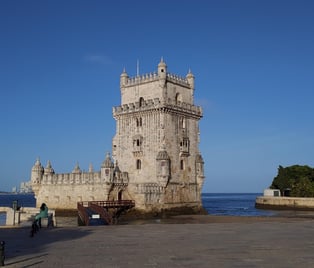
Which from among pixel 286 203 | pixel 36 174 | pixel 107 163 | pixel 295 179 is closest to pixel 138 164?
pixel 107 163

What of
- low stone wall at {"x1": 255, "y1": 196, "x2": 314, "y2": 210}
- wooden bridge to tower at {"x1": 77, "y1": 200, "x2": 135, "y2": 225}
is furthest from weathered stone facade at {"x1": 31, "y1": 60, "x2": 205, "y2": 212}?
low stone wall at {"x1": 255, "y1": 196, "x2": 314, "y2": 210}

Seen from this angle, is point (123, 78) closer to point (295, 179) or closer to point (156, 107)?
point (156, 107)

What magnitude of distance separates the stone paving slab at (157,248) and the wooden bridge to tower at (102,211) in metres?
14.0

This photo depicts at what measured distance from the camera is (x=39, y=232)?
23766 mm

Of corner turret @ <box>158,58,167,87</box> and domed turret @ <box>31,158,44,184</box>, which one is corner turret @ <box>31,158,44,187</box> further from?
corner turret @ <box>158,58,167,87</box>

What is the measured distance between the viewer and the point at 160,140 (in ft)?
167

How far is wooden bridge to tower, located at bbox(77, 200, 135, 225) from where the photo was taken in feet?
127

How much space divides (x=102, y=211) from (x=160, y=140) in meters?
13.0

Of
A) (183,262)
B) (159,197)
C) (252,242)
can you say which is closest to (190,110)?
(159,197)

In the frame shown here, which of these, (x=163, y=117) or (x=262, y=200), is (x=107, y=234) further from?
(x=262, y=200)

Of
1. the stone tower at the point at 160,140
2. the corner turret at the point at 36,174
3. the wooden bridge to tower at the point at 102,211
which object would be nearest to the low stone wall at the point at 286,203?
the stone tower at the point at 160,140

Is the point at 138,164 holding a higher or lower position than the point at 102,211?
higher

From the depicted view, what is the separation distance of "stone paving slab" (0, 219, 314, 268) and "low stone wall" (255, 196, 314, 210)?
51.1 m

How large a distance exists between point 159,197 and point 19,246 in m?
32.4
